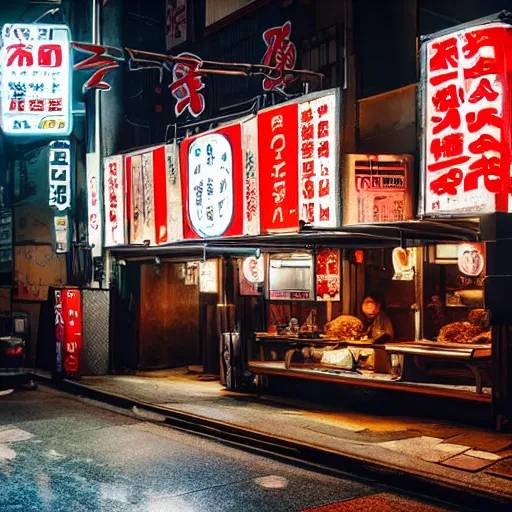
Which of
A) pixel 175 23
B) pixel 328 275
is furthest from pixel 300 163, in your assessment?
pixel 175 23

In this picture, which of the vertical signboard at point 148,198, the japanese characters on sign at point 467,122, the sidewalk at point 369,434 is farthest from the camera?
the vertical signboard at point 148,198

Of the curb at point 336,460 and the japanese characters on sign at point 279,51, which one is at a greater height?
the japanese characters on sign at point 279,51

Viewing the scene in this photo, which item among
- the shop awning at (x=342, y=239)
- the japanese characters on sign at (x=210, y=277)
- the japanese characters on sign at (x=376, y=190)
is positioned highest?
the japanese characters on sign at (x=376, y=190)

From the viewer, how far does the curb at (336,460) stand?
31.0 feet

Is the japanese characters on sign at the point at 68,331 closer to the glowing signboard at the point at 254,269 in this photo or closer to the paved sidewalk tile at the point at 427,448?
the glowing signboard at the point at 254,269

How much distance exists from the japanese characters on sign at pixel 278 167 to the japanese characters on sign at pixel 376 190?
4.30 feet

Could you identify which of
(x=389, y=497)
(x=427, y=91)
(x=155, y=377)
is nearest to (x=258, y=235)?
(x=427, y=91)

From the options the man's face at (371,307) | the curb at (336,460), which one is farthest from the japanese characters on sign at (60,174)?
the man's face at (371,307)

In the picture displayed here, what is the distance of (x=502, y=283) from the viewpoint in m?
11.2

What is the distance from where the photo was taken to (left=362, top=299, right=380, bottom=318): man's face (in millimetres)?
16328

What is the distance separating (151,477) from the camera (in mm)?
10523

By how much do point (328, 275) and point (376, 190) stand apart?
4.46 meters

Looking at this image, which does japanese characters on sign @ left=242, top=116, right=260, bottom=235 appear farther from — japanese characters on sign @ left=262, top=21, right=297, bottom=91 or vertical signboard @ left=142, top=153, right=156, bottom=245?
vertical signboard @ left=142, top=153, right=156, bottom=245

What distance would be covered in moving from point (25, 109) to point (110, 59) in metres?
5.71
